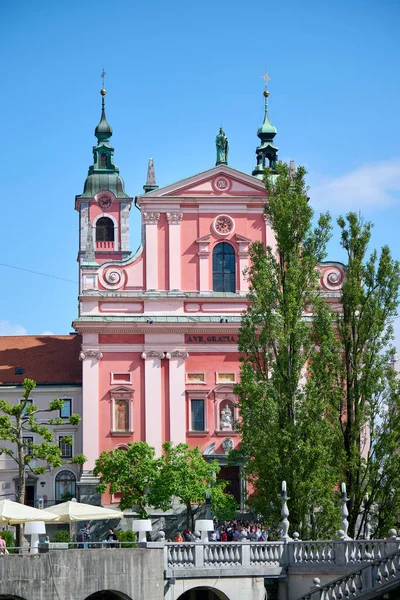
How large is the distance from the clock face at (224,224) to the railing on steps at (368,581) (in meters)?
29.2

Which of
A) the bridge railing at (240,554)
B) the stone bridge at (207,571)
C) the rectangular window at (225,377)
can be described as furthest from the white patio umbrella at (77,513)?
the rectangular window at (225,377)

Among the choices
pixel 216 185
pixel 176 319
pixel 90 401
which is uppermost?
pixel 216 185

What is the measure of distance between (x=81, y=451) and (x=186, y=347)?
675 centimetres

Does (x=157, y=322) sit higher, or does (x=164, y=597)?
(x=157, y=322)

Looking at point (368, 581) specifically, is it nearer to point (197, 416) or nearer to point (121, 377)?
point (197, 416)

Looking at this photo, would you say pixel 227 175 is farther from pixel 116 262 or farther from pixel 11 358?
pixel 11 358

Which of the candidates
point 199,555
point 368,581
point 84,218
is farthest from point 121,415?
point 368,581

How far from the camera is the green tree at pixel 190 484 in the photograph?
51094 millimetres

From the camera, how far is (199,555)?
3456 cm

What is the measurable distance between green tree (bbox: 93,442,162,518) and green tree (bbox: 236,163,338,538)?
12.4 m

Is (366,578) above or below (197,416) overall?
below

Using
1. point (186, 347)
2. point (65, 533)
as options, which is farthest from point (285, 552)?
point (186, 347)

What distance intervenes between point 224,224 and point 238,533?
19843 millimetres

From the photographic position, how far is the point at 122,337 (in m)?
57.8
